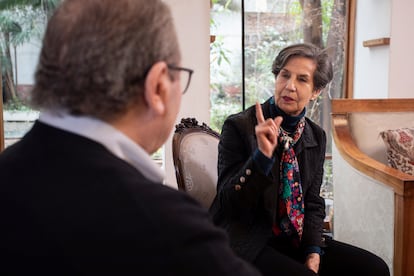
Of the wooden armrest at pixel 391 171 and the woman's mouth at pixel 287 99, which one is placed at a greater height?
the woman's mouth at pixel 287 99

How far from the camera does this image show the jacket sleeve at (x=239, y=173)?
53.0 inches

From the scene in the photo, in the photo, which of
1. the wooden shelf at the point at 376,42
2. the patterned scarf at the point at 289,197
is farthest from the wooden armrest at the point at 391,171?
the wooden shelf at the point at 376,42

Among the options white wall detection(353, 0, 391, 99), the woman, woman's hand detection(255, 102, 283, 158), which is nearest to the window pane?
white wall detection(353, 0, 391, 99)

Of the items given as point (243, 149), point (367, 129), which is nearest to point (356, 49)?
point (367, 129)

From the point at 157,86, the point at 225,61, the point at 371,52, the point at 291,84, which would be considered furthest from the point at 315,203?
the point at 371,52

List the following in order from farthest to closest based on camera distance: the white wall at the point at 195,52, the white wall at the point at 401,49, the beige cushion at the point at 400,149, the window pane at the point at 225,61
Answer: the window pane at the point at 225,61 → the white wall at the point at 401,49 → the white wall at the point at 195,52 → the beige cushion at the point at 400,149

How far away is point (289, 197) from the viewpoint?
153cm

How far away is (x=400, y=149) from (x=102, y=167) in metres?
1.73

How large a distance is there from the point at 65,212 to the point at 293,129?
117 centimetres

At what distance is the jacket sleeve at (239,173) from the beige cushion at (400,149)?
0.81 metres

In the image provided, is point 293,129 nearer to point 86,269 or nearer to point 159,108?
point 159,108

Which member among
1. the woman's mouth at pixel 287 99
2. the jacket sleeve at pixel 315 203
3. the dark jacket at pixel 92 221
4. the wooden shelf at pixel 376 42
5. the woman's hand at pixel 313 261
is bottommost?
the woman's hand at pixel 313 261

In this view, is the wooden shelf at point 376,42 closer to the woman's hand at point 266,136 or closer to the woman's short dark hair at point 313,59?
the woman's short dark hair at point 313,59

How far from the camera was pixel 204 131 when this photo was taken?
1.81m
